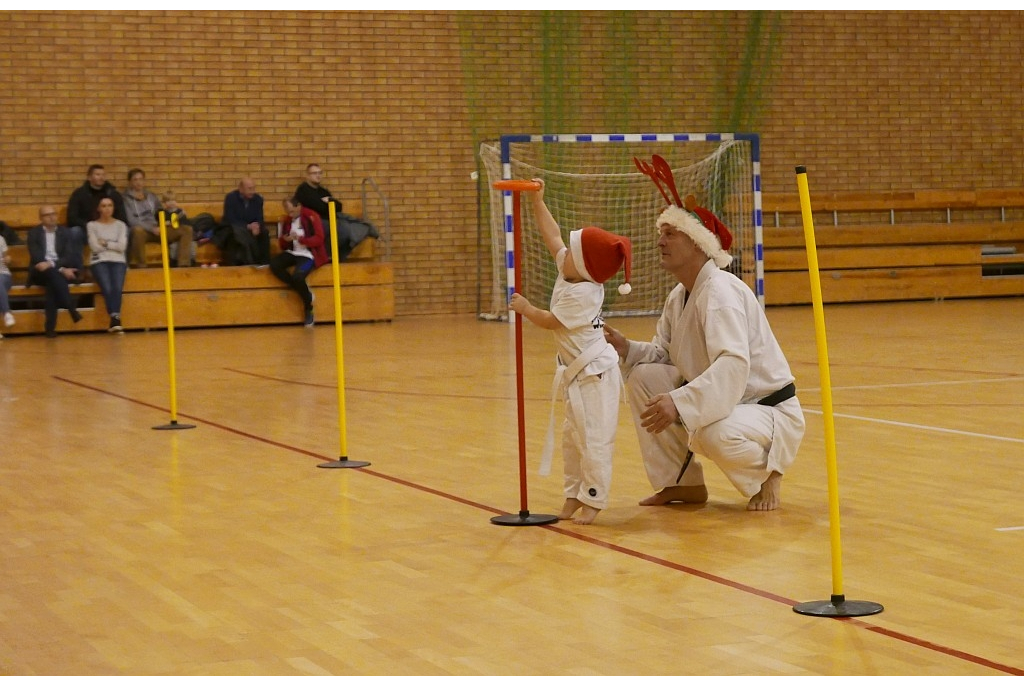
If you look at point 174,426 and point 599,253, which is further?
point 174,426

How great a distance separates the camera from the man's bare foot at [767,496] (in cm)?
487

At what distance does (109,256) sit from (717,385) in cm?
1141

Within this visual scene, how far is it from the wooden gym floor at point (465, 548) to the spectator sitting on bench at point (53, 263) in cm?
616

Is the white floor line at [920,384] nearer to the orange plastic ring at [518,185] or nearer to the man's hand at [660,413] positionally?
the man's hand at [660,413]

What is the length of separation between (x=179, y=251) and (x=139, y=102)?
2.06m

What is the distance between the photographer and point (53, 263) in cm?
1468

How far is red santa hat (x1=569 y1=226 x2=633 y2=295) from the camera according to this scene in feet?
15.0

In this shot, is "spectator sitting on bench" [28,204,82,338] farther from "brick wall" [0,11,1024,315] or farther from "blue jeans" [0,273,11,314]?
"brick wall" [0,11,1024,315]

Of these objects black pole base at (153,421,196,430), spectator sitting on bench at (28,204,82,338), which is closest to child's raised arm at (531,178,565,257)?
black pole base at (153,421,196,430)

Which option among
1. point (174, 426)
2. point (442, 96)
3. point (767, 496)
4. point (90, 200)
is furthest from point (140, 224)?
point (767, 496)

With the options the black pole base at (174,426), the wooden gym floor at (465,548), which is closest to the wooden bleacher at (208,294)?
the wooden gym floor at (465,548)

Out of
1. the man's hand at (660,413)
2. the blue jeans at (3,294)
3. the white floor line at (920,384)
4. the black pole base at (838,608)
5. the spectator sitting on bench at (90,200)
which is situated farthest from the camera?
the spectator sitting on bench at (90,200)

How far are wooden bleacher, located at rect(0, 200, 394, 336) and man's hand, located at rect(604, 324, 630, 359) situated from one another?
1110 cm

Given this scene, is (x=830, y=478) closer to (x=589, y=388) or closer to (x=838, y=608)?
(x=838, y=608)
